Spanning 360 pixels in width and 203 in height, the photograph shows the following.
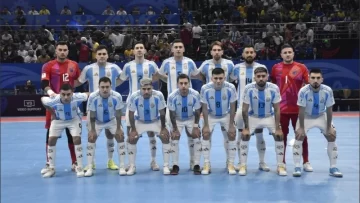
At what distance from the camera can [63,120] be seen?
32.0 feet

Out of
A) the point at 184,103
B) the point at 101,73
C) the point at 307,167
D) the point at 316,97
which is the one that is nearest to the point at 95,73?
the point at 101,73

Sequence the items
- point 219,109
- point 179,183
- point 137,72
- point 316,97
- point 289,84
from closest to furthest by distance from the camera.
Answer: point 179,183 < point 316,97 < point 219,109 < point 289,84 < point 137,72

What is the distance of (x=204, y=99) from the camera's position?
9.70 meters

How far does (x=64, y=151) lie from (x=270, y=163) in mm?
5167

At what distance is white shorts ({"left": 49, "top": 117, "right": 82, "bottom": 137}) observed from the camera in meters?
9.72

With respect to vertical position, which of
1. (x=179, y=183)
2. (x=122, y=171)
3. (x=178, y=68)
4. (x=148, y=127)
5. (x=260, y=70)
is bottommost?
(x=179, y=183)

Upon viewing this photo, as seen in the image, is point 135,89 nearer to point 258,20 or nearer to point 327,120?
point 327,120

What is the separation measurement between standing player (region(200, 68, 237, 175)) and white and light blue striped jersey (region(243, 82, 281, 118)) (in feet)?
1.00

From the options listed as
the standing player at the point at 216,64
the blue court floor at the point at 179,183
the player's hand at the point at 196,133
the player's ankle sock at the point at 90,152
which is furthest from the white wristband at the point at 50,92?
the standing player at the point at 216,64

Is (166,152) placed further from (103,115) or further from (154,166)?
(103,115)

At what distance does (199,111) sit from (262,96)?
1263 millimetres

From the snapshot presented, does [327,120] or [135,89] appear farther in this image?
[135,89]

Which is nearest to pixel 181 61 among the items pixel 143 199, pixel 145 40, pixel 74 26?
pixel 143 199

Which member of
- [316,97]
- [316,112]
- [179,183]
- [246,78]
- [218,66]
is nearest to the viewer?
[179,183]
